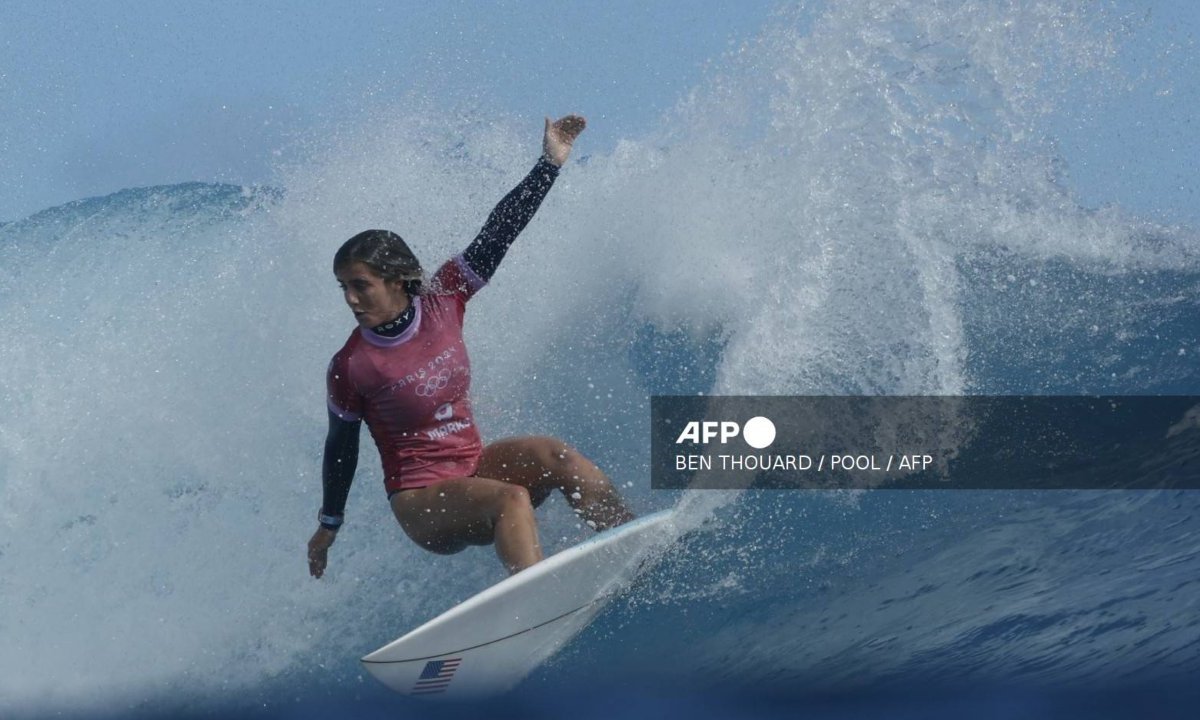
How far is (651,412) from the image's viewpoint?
5.76 metres

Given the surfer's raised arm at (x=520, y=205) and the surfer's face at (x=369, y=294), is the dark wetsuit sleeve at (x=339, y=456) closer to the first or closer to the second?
the surfer's face at (x=369, y=294)

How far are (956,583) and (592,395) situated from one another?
2.25 metres

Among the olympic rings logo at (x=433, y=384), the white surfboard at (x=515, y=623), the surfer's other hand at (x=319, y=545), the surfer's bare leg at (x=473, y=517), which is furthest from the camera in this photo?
the surfer's other hand at (x=319, y=545)

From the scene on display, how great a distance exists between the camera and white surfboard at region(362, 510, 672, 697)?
146 inches

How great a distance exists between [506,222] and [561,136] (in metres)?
0.40

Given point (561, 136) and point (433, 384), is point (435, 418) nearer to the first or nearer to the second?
point (433, 384)

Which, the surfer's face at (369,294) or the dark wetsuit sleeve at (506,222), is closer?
the surfer's face at (369,294)

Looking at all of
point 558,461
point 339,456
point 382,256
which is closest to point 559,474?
point 558,461

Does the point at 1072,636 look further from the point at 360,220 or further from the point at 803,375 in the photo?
the point at 360,220

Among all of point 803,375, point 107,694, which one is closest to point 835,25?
point 803,375

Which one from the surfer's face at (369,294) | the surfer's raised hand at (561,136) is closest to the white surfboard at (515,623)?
the surfer's face at (369,294)

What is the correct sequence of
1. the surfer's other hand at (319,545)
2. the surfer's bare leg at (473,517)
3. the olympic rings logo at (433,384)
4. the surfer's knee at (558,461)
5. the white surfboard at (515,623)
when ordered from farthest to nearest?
the surfer's knee at (558,461) < the surfer's other hand at (319,545) < the olympic rings logo at (433,384) < the surfer's bare leg at (473,517) < the white surfboard at (515,623)

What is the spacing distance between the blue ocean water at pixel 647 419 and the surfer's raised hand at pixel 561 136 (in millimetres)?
1589

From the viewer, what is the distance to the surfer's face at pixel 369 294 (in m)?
3.73
